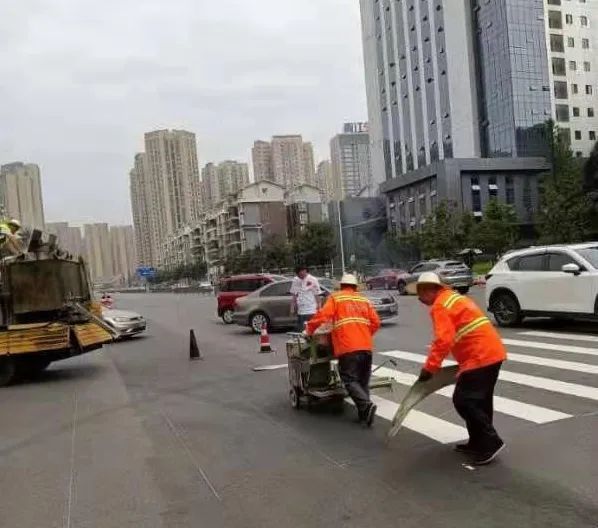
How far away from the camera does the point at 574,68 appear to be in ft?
280

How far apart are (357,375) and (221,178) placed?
163 metres

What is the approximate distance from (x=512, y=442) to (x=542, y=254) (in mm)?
8394

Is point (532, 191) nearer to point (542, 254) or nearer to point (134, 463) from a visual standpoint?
point (542, 254)

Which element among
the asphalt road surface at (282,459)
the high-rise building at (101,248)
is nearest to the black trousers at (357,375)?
the asphalt road surface at (282,459)

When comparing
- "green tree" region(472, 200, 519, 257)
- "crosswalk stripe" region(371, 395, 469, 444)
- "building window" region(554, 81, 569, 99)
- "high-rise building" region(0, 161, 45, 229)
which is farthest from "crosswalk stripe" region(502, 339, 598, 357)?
"building window" region(554, 81, 569, 99)

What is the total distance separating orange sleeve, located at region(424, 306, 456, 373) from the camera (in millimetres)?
5227

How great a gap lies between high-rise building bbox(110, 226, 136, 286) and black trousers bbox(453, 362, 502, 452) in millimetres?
154143

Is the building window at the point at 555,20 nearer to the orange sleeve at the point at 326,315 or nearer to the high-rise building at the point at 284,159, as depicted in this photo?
the high-rise building at the point at 284,159

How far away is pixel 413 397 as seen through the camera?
568cm

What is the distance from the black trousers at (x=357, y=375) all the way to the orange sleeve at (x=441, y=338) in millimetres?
1674

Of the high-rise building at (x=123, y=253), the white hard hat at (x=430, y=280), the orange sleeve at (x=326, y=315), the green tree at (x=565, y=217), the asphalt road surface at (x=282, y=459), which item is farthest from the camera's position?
the high-rise building at (x=123, y=253)

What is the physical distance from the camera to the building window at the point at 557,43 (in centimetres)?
8406

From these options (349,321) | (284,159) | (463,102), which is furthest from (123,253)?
(349,321)

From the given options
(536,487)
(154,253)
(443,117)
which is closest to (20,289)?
(536,487)
